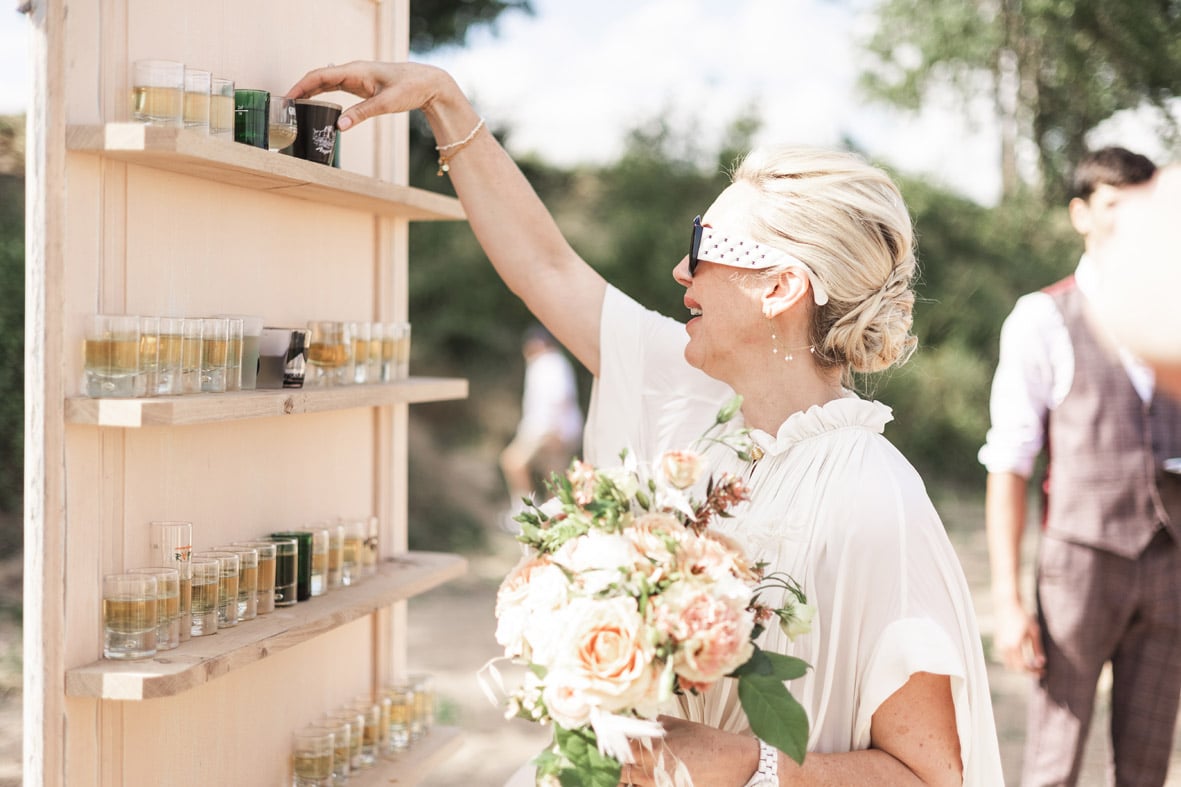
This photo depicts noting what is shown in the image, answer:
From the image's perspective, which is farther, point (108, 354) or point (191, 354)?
point (191, 354)

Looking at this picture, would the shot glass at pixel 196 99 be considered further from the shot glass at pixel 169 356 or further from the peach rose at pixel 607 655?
the peach rose at pixel 607 655

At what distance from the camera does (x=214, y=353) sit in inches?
80.2

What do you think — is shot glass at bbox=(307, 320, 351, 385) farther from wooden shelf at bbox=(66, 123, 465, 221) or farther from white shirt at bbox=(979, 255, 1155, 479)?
white shirt at bbox=(979, 255, 1155, 479)

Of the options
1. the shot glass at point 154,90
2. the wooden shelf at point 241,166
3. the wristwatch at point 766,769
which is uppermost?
the shot glass at point 154,90

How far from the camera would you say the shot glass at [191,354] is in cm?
196

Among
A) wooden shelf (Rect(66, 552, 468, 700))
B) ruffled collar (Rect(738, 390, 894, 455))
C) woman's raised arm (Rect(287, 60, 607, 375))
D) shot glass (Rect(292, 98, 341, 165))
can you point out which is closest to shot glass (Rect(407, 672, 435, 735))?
wooden shelf (Rect(66, 552, 468, 700))

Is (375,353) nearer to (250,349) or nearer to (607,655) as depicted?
(250,349)

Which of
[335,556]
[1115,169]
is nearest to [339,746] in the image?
[335,556]

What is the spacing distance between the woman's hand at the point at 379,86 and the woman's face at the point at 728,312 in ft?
2.18

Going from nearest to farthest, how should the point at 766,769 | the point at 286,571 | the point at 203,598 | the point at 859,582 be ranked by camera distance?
the point at 766,769, the point at 859,582, the point at 203,598, the point at 286,571

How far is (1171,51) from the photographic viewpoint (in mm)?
8195

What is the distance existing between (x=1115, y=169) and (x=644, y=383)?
1742 mm

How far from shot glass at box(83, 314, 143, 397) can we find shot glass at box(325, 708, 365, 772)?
3.54 ft

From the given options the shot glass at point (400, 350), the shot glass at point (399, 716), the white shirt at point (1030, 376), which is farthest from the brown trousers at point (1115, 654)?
the shot glass at point (400, 350)
